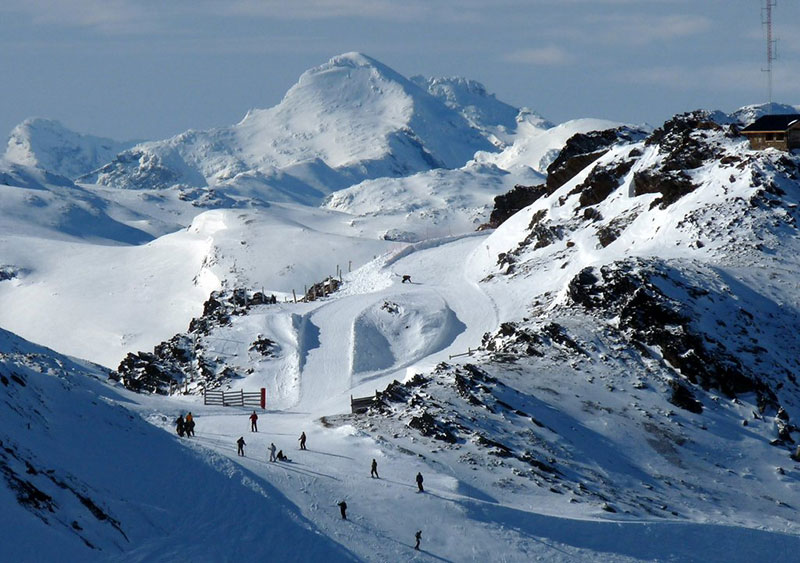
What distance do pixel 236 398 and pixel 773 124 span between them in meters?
45.9

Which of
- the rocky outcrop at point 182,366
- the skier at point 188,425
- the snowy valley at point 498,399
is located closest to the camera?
the snowy valley at point 498,399

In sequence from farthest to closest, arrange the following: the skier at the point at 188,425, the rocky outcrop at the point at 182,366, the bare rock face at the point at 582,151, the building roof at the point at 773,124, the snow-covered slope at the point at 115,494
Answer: the bare rock face at the point at 582,151, the building roof at the point at 773,124, the rocky outcrop at the point at 182,366, the skier at the point at 188,425, the snow-covered slope at the point at 115,494

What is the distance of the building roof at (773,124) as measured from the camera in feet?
318

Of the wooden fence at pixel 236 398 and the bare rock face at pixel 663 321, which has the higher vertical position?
the bare rock face at pixel 663 321

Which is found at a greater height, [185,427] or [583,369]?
[583,369]

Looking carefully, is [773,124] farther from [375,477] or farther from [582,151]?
[375,477]

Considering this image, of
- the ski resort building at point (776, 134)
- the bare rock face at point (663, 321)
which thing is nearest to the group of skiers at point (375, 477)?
the bare rock face at point (663, 321)

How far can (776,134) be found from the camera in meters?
97.2

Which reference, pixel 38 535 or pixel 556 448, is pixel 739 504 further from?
pixel 38 535

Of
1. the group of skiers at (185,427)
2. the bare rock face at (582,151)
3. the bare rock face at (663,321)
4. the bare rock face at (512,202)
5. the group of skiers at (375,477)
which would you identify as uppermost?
the bare rock face at (582,151)

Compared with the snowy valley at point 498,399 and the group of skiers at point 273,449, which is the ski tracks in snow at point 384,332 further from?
the group of skiers at point 273,449

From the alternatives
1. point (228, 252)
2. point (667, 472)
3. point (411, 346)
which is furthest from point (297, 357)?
point (228, 252)

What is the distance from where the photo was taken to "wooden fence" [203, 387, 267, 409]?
7600cm

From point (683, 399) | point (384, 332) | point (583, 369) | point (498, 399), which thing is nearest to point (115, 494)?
point (498, 399)
